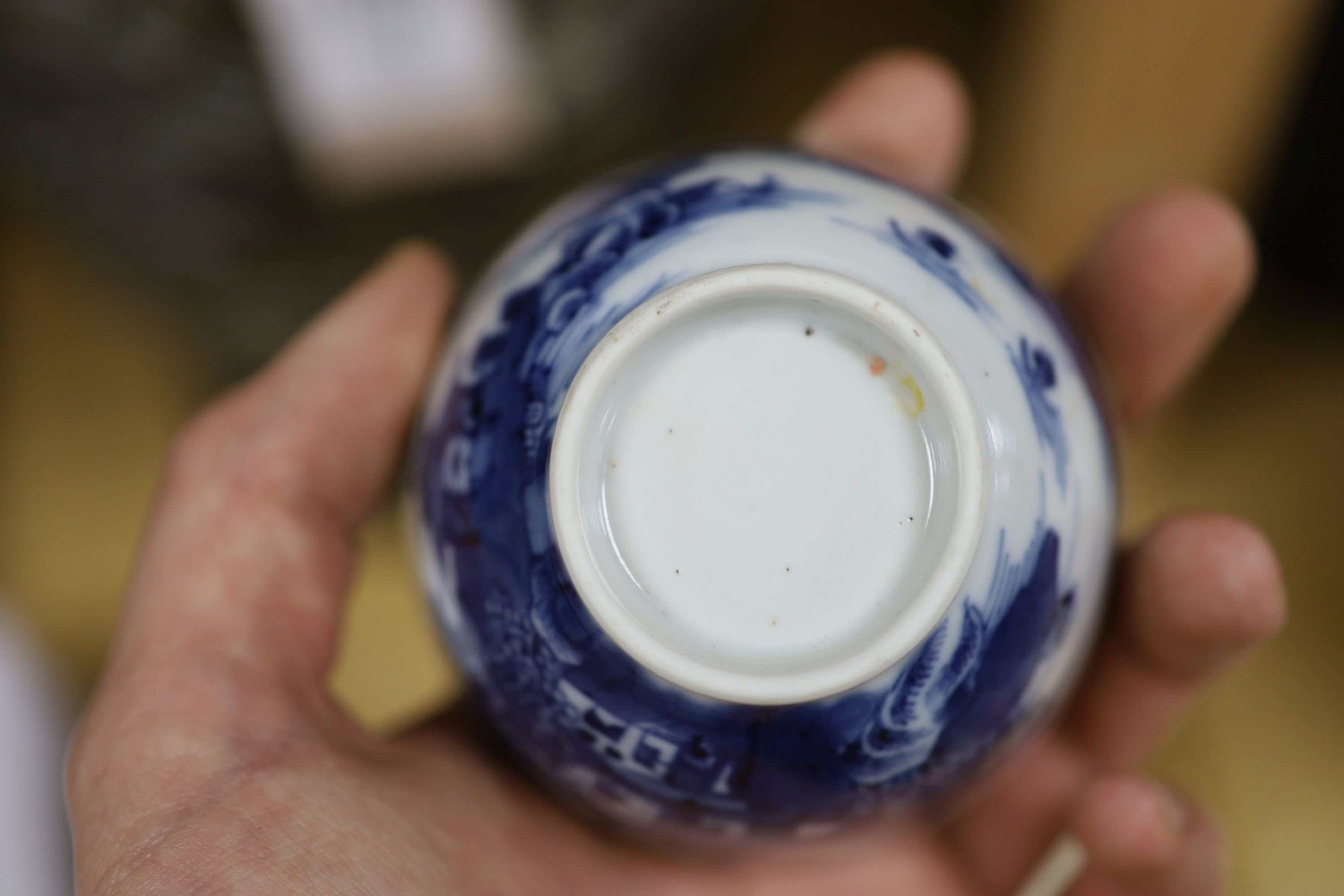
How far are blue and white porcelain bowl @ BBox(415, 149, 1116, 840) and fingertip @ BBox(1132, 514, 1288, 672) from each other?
A: 92 mm

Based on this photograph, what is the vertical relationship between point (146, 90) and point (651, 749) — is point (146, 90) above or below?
above

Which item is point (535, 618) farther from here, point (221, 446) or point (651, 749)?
point (221, 446)

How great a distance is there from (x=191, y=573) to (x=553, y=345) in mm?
259

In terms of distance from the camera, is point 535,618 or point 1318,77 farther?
point 1318,77

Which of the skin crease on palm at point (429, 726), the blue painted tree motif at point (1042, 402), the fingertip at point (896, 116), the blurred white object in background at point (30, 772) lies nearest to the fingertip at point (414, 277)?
the skin crease on palm at point (429, 726)

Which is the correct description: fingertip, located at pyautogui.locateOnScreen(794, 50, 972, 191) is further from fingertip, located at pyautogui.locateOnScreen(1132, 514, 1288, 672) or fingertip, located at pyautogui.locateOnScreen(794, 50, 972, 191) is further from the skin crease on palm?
fingertip, located at pyautogui.locateOnScreen(1132, 514, 1288, 672)

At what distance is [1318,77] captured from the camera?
1.13 metres

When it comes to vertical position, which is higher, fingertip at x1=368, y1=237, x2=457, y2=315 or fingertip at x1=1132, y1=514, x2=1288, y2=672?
fingertip at x1=368, y1=237, x2=457, y2=315

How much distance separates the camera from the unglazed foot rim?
0.45 m

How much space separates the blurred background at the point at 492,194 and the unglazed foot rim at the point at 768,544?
1.35ft

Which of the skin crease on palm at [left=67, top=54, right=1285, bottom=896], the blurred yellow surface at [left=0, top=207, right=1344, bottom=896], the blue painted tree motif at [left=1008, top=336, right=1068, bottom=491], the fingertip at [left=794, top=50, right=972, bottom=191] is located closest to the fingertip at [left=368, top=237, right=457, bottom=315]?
the skin crease on palm at [left=67, top=54, right=1285, bottom=896]

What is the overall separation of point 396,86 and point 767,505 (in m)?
0.69

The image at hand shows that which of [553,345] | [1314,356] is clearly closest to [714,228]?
[553,345]

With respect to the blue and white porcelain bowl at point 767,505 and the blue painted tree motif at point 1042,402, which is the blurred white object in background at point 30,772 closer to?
the blue and white porcelain bowl at point 767,505
